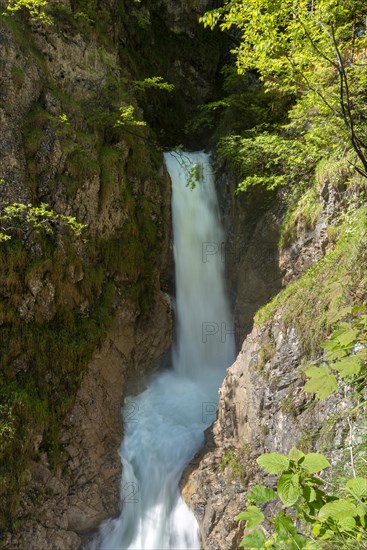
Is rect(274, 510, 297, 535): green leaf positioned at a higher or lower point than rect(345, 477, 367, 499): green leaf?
lower

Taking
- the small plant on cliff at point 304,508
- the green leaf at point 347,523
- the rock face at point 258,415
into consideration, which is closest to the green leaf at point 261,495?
the small plant on cliff at point 304,508

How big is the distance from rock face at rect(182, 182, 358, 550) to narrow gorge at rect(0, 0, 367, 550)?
0.03m

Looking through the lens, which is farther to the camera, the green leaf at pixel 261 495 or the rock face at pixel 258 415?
the rock face at pixel 258 415

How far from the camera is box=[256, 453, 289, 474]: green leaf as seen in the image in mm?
1372

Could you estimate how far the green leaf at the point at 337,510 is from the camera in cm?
127

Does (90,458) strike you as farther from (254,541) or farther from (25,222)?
(254,541)

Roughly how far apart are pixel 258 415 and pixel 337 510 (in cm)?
454

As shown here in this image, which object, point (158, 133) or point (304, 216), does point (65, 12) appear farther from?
point (304, 216)

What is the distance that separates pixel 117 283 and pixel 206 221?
9.27ft

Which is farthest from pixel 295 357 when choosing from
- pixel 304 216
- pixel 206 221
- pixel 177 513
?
pixel 206 221

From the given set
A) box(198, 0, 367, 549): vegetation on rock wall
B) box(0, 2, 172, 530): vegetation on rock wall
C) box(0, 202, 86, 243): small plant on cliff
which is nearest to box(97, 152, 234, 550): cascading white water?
box(0, 2, 172, 530): vegetation on rock wall

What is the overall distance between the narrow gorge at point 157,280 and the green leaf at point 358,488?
81.7 inches

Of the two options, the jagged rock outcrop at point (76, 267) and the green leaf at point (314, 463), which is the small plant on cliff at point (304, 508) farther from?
the jagged rock outcrop at point (76, 267)

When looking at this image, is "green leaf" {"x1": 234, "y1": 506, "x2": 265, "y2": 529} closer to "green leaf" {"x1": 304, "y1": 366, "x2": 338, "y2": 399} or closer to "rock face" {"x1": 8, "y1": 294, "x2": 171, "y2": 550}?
"green leaf" {"x1": 304, "y1": 366, "x2": 338, "y2": 399}
